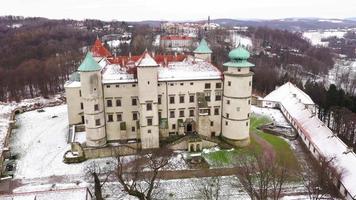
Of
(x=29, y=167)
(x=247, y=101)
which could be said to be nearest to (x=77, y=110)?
(x=29, y=167)

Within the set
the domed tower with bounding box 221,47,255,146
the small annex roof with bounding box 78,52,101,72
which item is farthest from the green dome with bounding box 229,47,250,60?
the small annex roof with bounding box 78,52,101,72

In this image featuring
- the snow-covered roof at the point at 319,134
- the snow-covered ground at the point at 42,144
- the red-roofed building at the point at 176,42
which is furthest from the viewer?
the red-roofed building at the point at 176,42

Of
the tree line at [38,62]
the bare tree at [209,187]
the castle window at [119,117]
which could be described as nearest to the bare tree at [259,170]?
the bare tree at [209,187]

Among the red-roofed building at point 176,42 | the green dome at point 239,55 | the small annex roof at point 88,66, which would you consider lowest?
the red-roofed building at point 176,42

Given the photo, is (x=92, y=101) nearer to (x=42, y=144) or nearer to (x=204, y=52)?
(x=42, y=144)

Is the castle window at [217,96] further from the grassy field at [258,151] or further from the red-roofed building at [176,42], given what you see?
Result: the red-roofed building at [176,42]

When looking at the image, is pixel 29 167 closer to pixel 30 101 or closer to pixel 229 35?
pixel 30 101

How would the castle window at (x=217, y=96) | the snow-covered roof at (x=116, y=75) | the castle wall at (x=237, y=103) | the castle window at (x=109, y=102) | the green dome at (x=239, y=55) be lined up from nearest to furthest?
the green dome at (x=239, y=55) < the castle wall at (x=237, y=103) < the snow-covered roof at (x=116, y=75) < the castle window at (x=109, y=102) < the castle window at (x=217, y=96)
